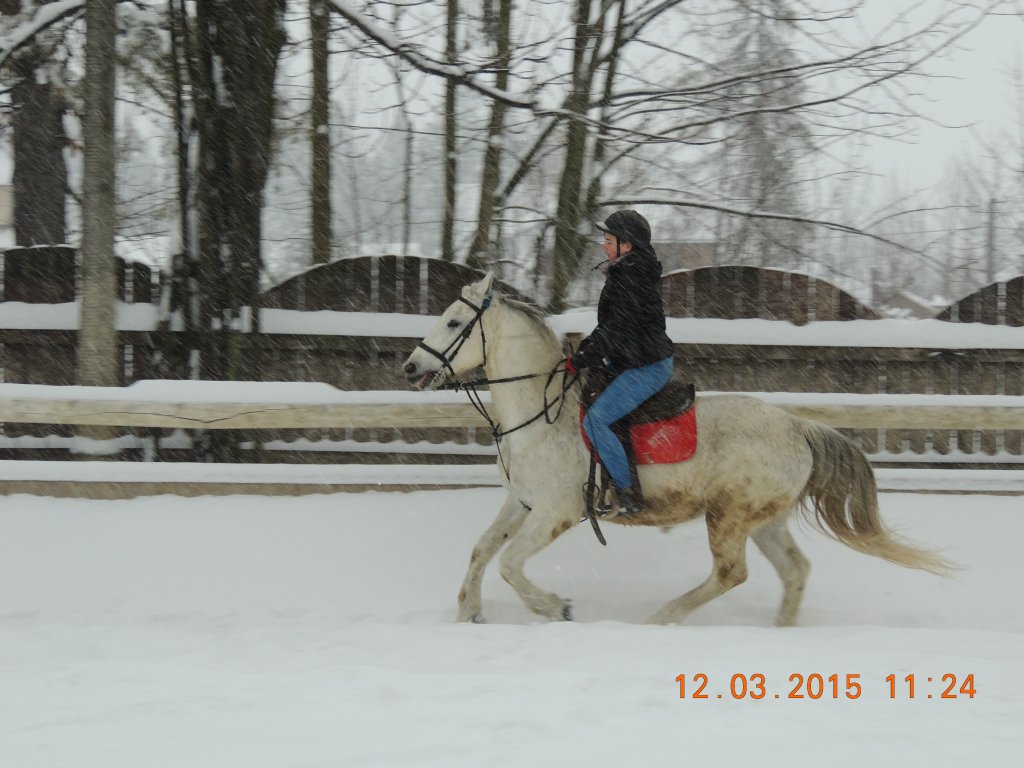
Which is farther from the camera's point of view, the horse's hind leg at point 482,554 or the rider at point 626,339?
the horse's hind leg at point 482,554

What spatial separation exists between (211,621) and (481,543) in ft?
5.75

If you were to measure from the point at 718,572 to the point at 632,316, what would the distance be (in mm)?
1694

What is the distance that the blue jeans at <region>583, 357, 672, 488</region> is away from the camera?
227 inches

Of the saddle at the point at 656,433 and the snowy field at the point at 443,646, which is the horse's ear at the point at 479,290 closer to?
the saddle at the point at 656,433

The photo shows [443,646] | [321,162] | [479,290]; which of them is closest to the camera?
[443,646]

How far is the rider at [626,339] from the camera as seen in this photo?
18.7 feet

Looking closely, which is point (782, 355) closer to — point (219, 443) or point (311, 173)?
point (219, 443)

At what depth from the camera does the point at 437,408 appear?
720 cm

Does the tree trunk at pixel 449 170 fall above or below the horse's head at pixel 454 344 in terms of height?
above

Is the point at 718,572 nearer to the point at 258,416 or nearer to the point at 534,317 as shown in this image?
the point at 534,317

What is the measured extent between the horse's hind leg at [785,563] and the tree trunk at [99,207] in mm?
5279
